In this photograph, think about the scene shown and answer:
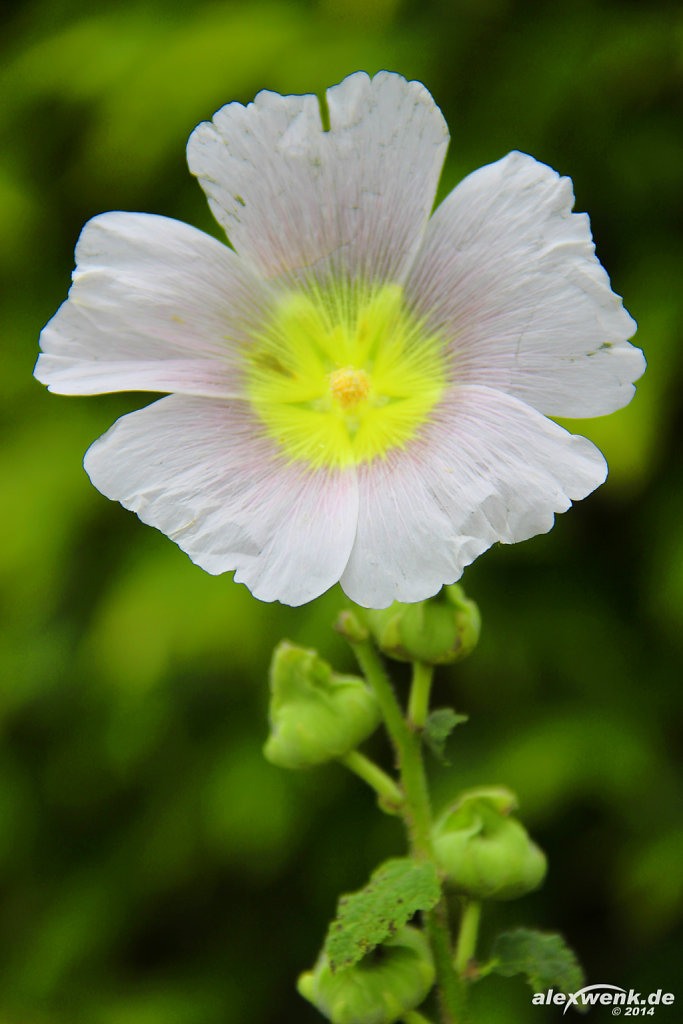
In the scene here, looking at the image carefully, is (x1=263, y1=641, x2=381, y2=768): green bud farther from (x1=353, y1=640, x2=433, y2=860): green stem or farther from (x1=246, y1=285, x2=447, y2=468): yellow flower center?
(x1=246, y1=285, x2=447, y2=468): yellow flower center

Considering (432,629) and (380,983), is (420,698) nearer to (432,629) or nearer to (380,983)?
(432,629)

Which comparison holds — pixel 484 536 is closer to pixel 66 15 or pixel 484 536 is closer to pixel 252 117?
pixel 252 117

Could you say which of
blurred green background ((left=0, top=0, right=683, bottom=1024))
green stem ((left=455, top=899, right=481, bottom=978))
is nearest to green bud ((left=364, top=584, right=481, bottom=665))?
green stem ((left=455, top=899, right=481, bottom=978))

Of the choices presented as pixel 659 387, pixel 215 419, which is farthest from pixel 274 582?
pixel 659 387

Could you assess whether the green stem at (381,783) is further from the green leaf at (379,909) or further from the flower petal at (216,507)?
the flower petal at (216,507)

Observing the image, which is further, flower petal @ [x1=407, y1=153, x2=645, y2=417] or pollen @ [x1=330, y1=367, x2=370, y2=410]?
pollen @ [x1=330, y1=367, x2=370, y2=410]
